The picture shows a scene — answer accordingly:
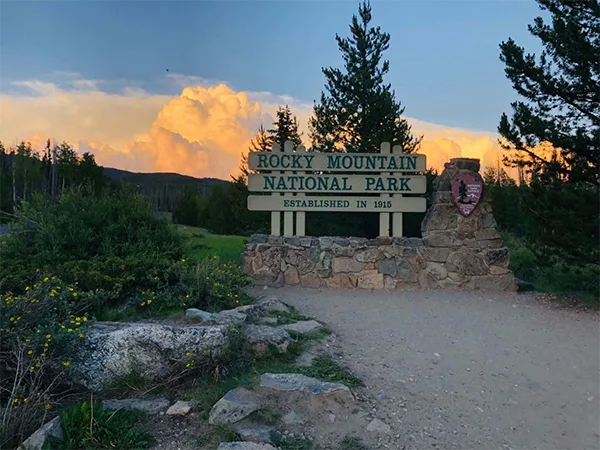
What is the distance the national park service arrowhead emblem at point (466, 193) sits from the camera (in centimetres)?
873

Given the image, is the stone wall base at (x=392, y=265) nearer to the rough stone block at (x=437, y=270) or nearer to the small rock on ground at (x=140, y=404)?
the rough stone block at (x=437, y=270)

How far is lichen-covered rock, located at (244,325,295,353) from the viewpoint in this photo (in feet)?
14.5

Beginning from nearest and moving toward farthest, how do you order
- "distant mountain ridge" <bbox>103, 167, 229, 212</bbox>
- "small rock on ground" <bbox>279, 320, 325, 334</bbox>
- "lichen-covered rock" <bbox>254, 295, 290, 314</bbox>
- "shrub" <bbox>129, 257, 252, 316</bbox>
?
"small rock on ground" <bbox>279, 320, 325, 334</bbox>, "shrub" <bbox>129, 257, 252, 316</bbox>, "lichen-covered rock" <bbox>254, 295, 290, 314</bbox>, "distant mountain ridge" <bbox>103, 167, 229, 212</bbox>

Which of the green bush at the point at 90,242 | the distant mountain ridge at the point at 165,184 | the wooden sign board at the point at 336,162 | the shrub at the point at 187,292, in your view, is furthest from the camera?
the distant mountain ridge at the point at 165,184

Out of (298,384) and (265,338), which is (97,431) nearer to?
(298,384)

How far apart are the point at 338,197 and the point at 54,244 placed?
497 cm

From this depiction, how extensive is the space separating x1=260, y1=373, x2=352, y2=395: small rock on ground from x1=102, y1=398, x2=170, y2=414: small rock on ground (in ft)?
2.47

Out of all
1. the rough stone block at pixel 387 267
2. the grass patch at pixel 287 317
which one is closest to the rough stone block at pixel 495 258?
the rough stone block at pixel 387 267

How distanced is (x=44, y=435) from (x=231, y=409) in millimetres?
1149

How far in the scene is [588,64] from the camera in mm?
7039

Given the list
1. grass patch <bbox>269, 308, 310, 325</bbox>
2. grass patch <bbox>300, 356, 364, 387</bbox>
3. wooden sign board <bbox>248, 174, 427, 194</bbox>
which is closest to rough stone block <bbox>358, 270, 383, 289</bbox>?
wooden sign board <bbox>248, 174, 427, 194</bbox>

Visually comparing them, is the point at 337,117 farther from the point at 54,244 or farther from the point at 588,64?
the point at 54,244

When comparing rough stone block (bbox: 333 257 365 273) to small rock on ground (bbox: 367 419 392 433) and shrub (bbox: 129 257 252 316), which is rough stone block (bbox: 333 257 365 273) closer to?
shrub (bbox: 129 257 252 316)

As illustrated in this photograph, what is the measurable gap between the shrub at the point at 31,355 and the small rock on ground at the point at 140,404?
410 millimetres
